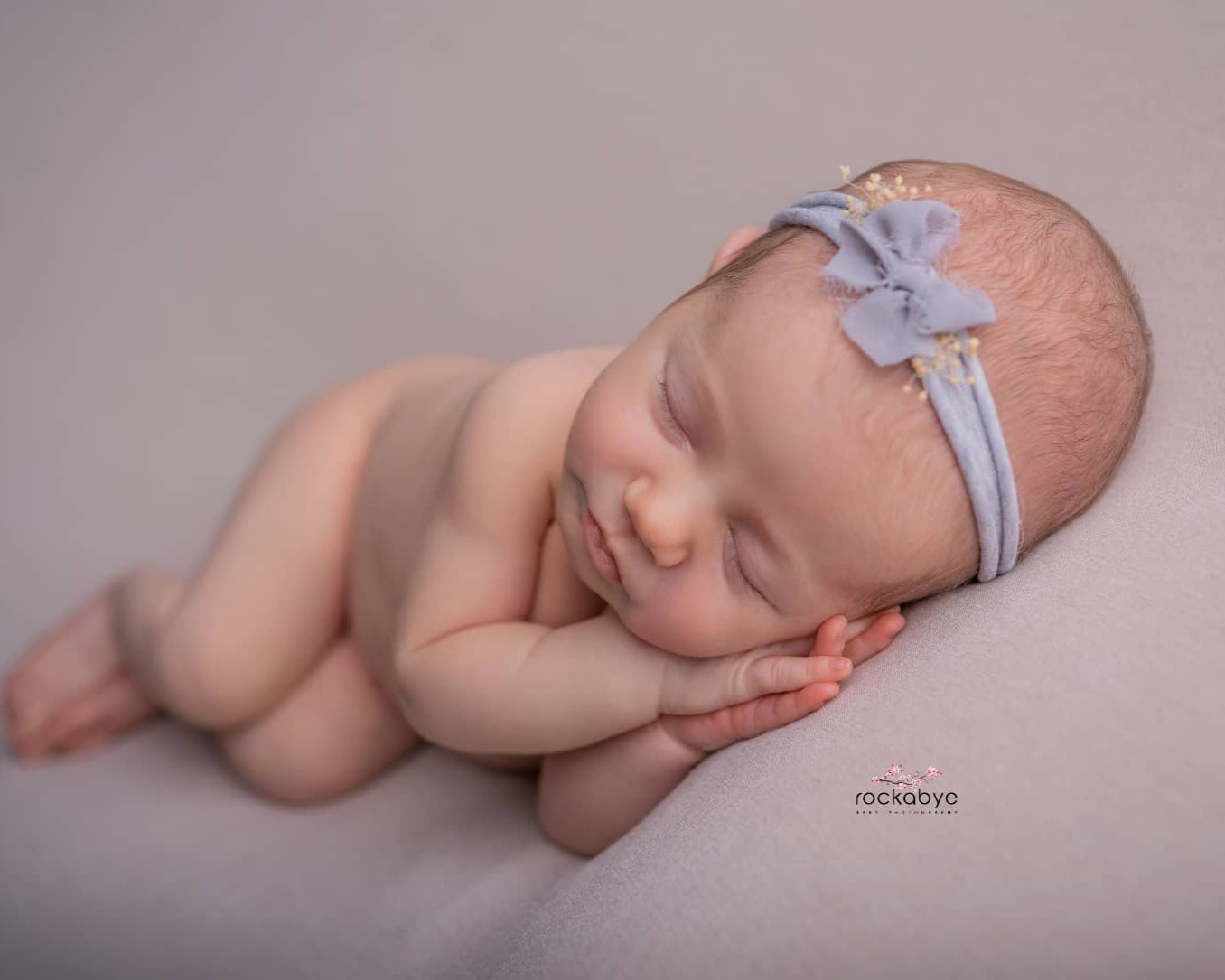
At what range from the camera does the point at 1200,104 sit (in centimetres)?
203

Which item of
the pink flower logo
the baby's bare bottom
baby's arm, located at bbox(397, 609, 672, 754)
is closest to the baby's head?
baby's arm, located at bbox(397, 609, 672, 754)

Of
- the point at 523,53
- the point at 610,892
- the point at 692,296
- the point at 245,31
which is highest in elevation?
the point at 245,31

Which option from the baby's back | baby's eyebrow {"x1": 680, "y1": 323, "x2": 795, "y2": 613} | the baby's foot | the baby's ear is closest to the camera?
baby's eyebrow {"x1": 680, "y1": 323, "x2": 795, "y2": 613}

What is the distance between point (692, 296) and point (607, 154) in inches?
57.2

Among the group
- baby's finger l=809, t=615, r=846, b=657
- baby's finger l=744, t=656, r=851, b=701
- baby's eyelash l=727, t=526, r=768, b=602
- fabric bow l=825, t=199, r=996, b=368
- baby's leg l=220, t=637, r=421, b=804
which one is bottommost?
baby's leg l=220, t=637, r=421, b=804

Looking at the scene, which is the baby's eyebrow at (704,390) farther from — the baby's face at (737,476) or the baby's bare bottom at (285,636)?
the baby's bare bottom at (285,636)

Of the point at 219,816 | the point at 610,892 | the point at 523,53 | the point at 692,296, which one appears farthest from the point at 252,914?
the point at 523,53

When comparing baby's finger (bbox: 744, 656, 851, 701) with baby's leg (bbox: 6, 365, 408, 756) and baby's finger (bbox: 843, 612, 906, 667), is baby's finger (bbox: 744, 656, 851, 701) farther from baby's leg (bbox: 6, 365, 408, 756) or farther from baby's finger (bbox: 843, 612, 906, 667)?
baby's leg (bbox: 6, 365, 408, 756)

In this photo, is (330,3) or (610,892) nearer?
(610,892)

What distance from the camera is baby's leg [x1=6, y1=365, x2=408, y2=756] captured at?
2279 millimetres

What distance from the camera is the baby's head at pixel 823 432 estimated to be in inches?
55.7

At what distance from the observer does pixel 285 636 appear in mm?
2312

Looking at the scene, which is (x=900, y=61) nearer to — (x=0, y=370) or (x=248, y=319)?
(x=248, y=319)

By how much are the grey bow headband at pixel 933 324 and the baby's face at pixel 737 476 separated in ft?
0.13
